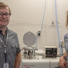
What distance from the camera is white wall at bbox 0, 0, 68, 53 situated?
302 cm

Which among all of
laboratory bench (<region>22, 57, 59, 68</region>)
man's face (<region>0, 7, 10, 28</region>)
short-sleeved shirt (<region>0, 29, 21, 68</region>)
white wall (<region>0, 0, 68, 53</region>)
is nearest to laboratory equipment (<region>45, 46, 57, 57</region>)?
laboratory bench (<region>22, 57, 59, 68</region>)

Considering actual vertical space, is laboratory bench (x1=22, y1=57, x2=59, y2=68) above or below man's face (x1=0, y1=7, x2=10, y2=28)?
below

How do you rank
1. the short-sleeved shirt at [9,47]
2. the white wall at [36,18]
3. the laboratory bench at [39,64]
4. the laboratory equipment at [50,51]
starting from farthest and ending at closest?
the white wall at [36,18]
the laboratory equipment at [50,51]
the laboratory bench at [39,64]
the short-sleeved shirt at [9,47]

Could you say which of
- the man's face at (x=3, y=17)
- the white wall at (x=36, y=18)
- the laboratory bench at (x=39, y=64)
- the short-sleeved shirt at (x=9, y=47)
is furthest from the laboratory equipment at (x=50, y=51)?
the white wall at (x=36, y=18)

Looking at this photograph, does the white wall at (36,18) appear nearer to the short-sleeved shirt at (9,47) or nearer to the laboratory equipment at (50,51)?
the laboratory equipment at (50,51)

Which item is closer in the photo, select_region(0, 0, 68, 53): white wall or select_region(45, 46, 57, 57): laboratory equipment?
select_region(45, 46, 57, 57): laboratory equipment

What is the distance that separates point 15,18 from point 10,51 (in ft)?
5.25

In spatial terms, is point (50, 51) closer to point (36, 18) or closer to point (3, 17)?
point (3, 17)

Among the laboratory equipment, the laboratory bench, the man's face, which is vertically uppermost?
the man's face

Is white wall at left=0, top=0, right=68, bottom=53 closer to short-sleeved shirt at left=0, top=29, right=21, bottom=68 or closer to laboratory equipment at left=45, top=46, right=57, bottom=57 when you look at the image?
laboratory equipment at left=45, top=46, right=57, bottom=57

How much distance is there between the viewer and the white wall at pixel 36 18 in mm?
3021

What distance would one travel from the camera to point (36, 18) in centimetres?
306

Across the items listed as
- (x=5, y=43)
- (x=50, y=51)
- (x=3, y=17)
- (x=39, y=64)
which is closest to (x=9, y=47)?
(x=5, y=43)

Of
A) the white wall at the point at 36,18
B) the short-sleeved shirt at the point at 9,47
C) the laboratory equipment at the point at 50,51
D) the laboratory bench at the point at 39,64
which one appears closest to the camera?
the short-sleeved shirt at the point at 9,47
